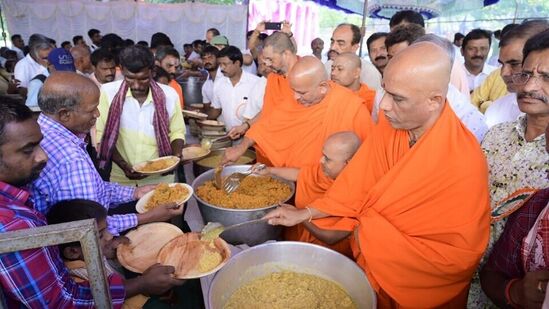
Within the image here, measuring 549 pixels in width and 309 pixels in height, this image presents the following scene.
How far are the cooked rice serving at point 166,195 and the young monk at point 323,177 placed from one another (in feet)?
1.99

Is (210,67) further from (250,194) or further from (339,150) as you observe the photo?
(339,150)

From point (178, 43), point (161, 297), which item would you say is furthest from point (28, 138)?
point (178, 43)

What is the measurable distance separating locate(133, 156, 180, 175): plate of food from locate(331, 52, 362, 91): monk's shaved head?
5.49 ft

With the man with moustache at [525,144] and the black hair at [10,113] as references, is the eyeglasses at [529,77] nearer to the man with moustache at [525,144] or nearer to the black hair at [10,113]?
the man with moustache at [525,144]

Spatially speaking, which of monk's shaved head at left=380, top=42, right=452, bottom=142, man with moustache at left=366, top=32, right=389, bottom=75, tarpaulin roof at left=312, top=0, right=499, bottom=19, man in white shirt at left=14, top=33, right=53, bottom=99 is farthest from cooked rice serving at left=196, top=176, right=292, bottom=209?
tarpaulin roof at left=312, top=0, right=499, bottom=19

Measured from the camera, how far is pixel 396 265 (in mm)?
1533

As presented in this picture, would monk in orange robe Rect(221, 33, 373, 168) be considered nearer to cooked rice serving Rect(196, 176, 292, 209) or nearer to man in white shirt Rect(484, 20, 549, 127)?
cooked rice serving Rect(196, 176, 292, 209)

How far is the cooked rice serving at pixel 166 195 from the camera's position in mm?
2061

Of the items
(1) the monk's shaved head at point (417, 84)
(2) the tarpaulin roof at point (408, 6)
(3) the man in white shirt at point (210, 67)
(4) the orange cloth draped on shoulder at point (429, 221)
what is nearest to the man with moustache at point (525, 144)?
(4) the orange cloth draped on shoulder at point (429, 221)

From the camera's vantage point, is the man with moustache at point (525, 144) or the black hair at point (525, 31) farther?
the black hair at point (525, 31)

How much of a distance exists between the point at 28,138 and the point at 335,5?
31.8 ft

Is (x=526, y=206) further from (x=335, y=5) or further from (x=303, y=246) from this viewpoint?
(x=335, y=5)

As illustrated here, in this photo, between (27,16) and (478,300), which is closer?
(478,300)

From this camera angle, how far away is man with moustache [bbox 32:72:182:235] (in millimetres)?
1543
